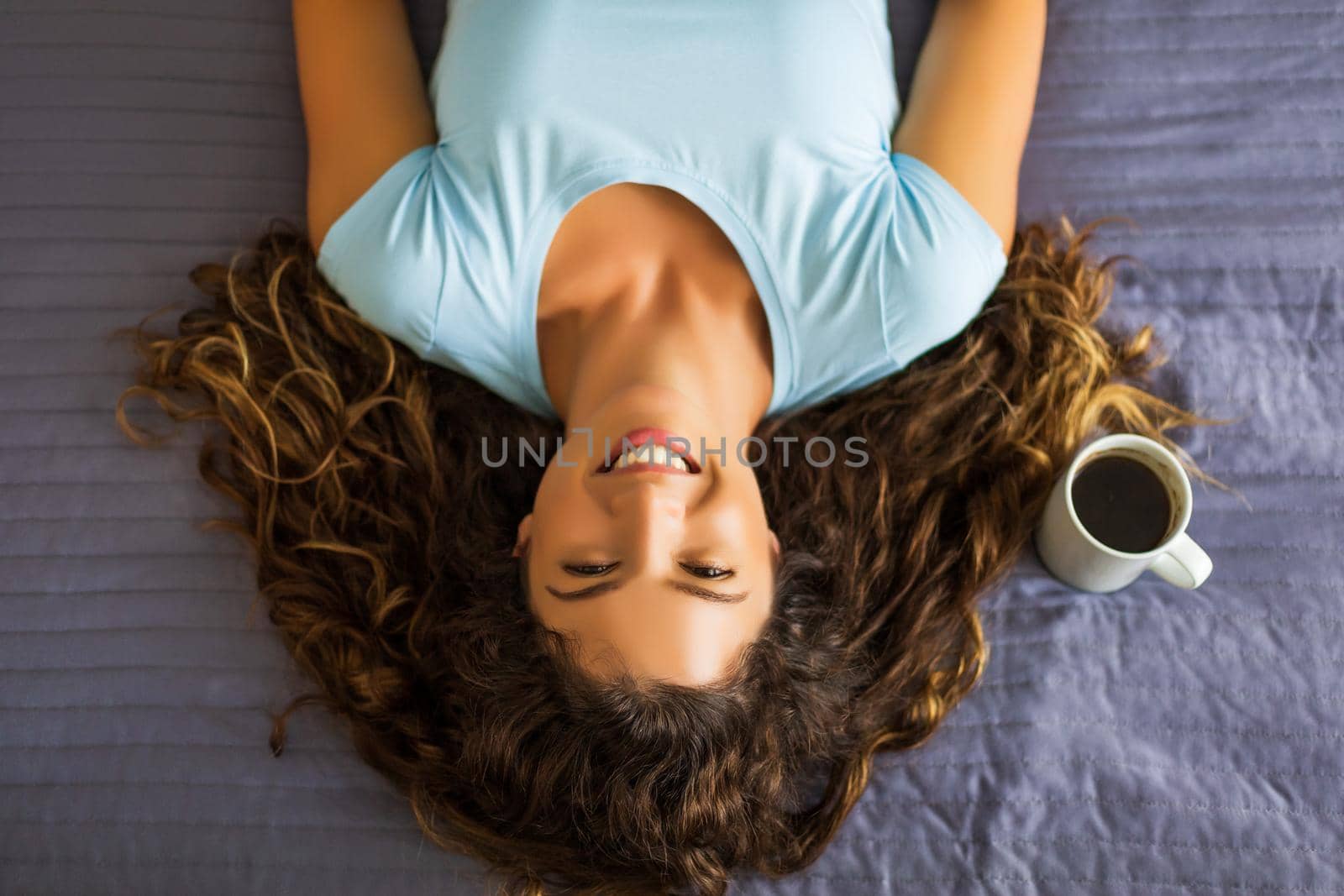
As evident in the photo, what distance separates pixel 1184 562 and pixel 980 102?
0.56 metres

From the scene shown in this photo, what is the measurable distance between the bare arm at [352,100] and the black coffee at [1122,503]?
0.84 m

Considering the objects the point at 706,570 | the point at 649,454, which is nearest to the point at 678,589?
the point at 706,570

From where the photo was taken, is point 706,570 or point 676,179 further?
point 676,179

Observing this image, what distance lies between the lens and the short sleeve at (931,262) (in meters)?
1.11

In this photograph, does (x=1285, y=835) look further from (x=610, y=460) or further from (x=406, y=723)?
(x=406, y=723)

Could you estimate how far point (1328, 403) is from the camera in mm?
1194

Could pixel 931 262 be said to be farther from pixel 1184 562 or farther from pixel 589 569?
pixel 589 569

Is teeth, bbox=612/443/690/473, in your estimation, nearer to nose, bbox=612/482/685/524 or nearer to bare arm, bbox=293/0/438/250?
nose, bbox=612/482/685/524

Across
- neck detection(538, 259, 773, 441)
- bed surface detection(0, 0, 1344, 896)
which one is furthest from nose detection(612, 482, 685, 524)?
bed surface detection(0, 0, 1344, 896)

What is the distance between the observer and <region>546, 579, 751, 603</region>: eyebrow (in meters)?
0.93

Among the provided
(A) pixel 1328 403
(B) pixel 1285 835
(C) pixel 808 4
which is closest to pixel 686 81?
(C) pixel 808 4

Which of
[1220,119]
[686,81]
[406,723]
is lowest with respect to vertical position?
[406,723]

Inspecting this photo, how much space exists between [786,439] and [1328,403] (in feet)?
2.12

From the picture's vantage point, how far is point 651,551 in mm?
917
